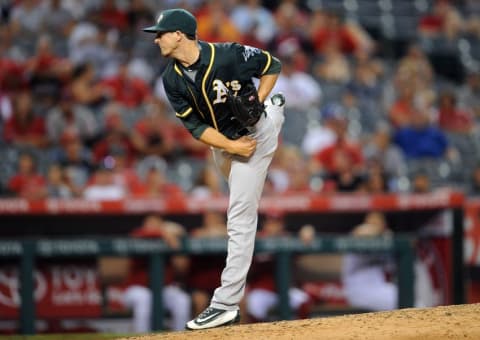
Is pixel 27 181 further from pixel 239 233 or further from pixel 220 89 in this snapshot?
pixel 220 89

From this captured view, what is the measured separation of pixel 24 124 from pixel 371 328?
18.3 feet

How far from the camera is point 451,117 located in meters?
11.9

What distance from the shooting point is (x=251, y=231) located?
5.55 m

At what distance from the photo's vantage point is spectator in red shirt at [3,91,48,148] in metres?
9.66

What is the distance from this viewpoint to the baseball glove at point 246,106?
5.32 m

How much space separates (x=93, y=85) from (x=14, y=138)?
46.8 inches

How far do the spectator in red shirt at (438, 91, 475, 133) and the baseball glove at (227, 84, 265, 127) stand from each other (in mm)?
6666

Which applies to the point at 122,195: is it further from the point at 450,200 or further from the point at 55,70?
the point at 450,200

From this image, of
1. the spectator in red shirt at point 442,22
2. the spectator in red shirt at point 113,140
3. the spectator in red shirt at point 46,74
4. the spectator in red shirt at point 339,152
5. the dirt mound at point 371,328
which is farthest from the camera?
the spectator in red shirt at point 442,22

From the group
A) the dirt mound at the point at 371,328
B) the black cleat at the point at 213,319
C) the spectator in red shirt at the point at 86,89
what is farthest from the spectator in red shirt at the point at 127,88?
the dirt mound at the point at 371,328

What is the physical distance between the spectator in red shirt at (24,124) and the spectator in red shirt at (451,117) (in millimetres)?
4860

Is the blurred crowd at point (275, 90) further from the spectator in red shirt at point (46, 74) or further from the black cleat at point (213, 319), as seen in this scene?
the black cleat at point (213, 319)

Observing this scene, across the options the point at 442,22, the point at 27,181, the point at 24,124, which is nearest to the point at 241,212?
A: the point at 27,181

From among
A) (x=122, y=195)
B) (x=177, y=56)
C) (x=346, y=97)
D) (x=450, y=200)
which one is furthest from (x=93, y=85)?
(x=177, y=56)
